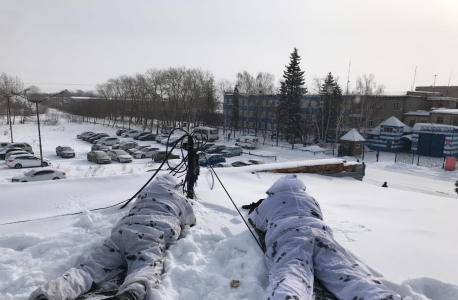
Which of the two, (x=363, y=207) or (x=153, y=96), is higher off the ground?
(x=153, y=96)

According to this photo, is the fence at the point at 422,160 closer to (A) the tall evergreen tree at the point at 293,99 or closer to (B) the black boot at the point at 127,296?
(A) the tall evergreen tree at the point at 293,99

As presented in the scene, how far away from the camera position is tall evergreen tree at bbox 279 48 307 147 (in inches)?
1372

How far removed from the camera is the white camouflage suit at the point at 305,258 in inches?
114

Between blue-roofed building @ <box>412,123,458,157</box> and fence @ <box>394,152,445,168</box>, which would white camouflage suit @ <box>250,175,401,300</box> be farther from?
blue-roofed building @ <box>412,123,458,157</box>

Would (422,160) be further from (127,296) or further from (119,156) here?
(127,296)

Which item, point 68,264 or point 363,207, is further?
point 363,207

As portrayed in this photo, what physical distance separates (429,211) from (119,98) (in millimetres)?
62767

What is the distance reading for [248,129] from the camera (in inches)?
1758

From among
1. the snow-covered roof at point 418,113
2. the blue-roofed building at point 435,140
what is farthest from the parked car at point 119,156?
the snow-covered roof at point 418,113

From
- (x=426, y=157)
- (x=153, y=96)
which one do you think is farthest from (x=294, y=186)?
(x=153, y=96)

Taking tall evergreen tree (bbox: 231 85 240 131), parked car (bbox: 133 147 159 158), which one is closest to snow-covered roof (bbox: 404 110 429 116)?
tall evergreen tree (bbox: 231 85 240 131)

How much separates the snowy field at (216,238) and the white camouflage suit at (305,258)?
33 cm

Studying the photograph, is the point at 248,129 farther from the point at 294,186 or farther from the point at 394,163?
the point at 294,186

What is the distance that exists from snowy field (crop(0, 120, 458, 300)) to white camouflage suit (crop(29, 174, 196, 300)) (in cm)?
21
